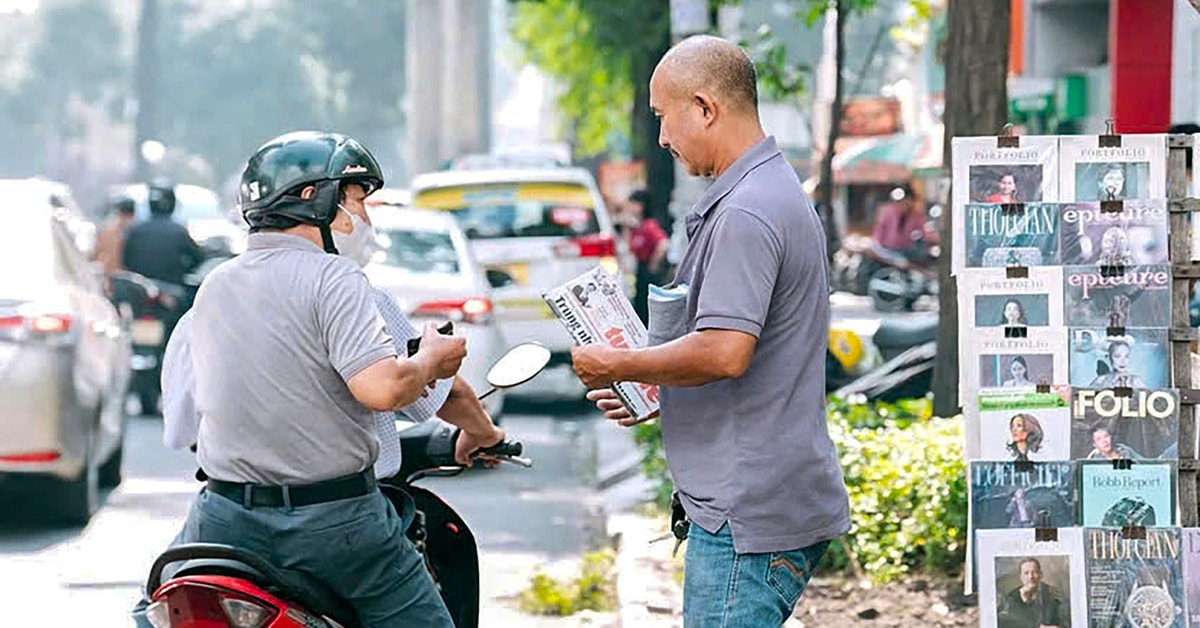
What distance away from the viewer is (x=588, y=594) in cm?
888

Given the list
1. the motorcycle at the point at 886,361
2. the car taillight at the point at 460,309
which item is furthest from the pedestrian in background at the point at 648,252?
the motorcycle at the point at 886,361

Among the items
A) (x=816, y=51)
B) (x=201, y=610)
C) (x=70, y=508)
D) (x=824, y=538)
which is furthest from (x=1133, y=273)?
(x=816, y=51)

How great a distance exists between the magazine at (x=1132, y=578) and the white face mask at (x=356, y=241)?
2.14m

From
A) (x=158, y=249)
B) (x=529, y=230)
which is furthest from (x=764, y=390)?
(x=529, y=230)

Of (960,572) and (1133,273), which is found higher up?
(1133,273)

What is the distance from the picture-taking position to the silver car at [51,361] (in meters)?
9.66

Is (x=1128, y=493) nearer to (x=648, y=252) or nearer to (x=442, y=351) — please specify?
(x=442, y=351)

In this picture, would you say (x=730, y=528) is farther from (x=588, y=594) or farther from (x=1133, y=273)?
(x=588, y=594)

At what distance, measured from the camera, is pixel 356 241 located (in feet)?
15.2

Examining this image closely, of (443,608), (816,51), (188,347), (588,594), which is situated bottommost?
(588,594)

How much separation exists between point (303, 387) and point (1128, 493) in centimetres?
243

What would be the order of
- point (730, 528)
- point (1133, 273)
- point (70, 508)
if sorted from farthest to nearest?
point (70, 508) → point (1133, 273) → point (730, 528)

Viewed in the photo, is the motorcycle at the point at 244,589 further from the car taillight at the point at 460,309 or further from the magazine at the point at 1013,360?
the car taillight at the point at 460,309

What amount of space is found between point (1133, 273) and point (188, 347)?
98.5 inches
